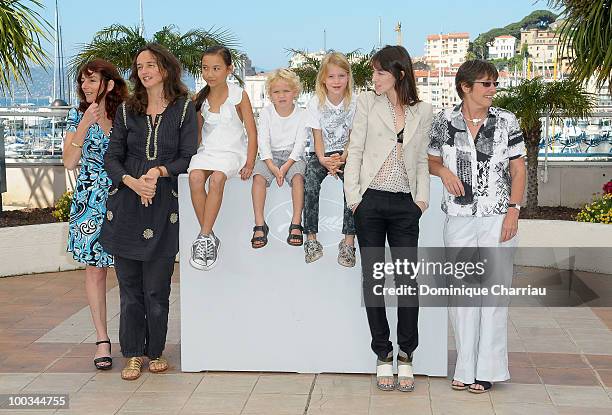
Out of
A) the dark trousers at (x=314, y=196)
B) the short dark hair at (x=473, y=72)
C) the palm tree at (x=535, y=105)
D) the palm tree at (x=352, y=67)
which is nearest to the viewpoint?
the short dark hair at (x=473, y=72)

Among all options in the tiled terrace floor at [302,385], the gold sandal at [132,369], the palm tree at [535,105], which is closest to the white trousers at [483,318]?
the tiled terrace floor at [302,385]

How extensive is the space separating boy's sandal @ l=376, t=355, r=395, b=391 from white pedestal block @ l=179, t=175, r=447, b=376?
0.22 meters

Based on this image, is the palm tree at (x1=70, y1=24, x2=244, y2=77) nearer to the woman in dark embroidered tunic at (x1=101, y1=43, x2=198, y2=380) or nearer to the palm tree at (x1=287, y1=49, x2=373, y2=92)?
the palm tree at (x1=287, y1=49, x2=373, y2=92)

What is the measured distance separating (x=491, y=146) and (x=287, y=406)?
170 cm

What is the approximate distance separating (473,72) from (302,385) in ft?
6.30

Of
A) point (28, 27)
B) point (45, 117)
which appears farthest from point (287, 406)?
point (45, 117)

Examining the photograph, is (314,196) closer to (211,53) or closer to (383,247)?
(383,247)

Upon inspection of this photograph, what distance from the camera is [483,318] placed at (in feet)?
15.9

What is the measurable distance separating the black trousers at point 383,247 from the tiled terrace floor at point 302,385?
315mm

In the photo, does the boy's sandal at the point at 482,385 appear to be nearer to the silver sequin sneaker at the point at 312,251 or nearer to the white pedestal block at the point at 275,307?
the white pedestal block at the point at 275,307

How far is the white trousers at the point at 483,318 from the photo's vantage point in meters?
4.75

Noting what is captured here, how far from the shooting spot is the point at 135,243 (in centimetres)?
507

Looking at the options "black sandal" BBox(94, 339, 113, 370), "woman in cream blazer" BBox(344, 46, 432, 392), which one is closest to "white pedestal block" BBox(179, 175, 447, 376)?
"woman in cream blazer" BBox(344, 46, 432, 392)

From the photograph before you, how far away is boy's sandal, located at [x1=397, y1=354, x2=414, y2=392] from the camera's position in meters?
4.89
